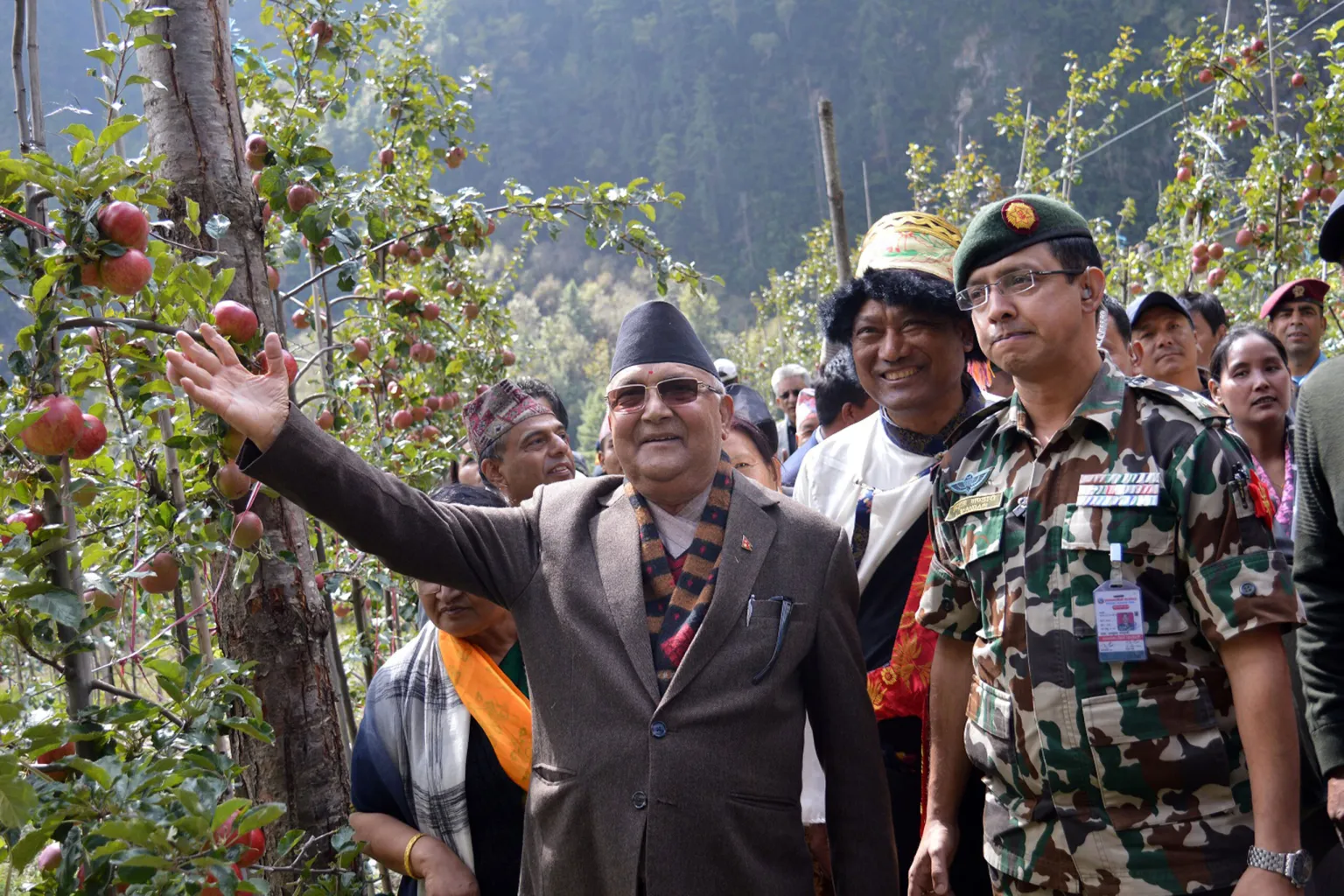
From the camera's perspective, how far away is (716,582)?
80.1 inches

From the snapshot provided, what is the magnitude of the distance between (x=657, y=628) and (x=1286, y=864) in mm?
1072

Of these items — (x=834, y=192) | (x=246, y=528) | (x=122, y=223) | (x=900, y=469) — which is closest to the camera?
(x=122, y=223)

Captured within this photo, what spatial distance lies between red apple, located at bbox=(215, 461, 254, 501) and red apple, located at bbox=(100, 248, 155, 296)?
1.37 ft

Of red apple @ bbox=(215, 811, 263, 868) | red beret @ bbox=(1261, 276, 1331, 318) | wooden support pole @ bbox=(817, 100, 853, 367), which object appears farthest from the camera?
wooden support pole @ bbox=(817, 100, 853, 367)

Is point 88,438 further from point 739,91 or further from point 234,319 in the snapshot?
point 739,91

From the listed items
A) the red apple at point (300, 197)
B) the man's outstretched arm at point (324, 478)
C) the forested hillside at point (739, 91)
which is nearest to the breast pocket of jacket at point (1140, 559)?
the man's outstretched arm at point (324, 478)

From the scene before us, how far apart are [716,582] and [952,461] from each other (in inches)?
22.4

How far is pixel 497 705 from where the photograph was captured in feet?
7.49

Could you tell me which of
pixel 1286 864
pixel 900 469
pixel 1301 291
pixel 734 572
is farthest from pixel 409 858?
pixel 1301 291

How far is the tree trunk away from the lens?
2.18 metres

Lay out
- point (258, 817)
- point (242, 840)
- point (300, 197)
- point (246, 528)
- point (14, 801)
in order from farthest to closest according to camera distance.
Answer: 1. point (300, 197)
2. point (246, 528)
3. point (242, 840)
4. point (258, 817)
5. point (14, 801)

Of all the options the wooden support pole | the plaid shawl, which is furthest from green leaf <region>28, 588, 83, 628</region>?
the wooden support pole

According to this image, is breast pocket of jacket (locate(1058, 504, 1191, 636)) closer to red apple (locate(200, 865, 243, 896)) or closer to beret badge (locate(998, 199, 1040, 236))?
beret badge (locate(998, 199, 1040, 236))

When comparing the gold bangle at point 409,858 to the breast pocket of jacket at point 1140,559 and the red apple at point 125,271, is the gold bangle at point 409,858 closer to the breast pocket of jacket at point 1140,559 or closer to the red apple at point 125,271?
the red apple at point 125,271
